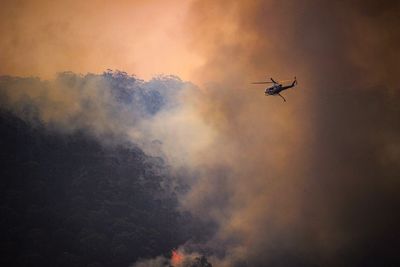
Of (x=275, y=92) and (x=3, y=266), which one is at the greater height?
(x=3, y=266)

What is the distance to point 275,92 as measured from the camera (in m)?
119

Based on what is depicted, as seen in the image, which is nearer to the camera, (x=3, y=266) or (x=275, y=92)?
(x=275, y=92)

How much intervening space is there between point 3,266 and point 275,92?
14268 cm

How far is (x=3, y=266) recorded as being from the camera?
200 m
